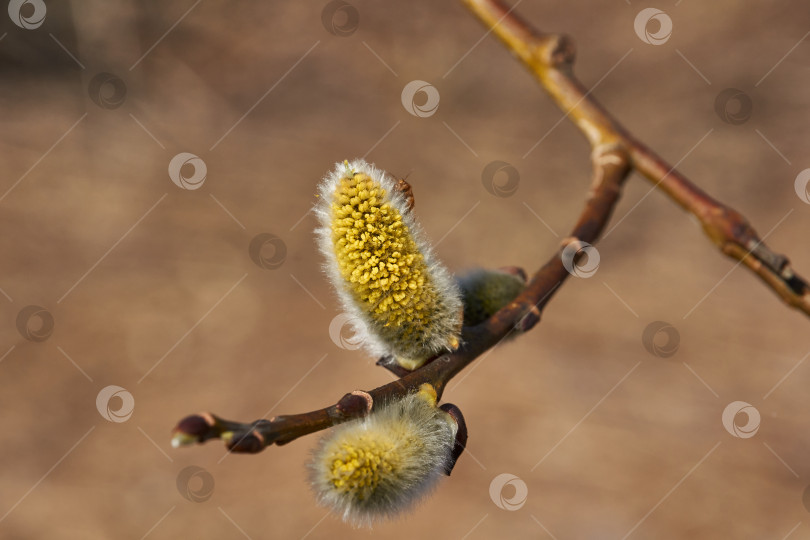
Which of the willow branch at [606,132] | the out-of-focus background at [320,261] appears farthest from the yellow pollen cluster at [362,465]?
the out-of-focus background at [320,261]

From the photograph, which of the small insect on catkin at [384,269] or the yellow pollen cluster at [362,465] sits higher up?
the small insect on catkin at [384,269]

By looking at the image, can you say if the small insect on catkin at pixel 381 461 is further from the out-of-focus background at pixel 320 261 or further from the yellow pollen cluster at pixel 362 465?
the out-of-focus background at pixel 320 261

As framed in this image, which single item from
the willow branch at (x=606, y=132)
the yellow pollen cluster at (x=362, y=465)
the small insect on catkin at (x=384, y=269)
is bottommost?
the yellow pollen cluster at (x=362, y=465)

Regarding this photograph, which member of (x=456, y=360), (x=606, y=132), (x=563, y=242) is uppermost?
(x=606, y=132)

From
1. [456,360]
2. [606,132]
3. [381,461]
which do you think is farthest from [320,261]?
[381,461]

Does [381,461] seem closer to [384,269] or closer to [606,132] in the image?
[384,269]
